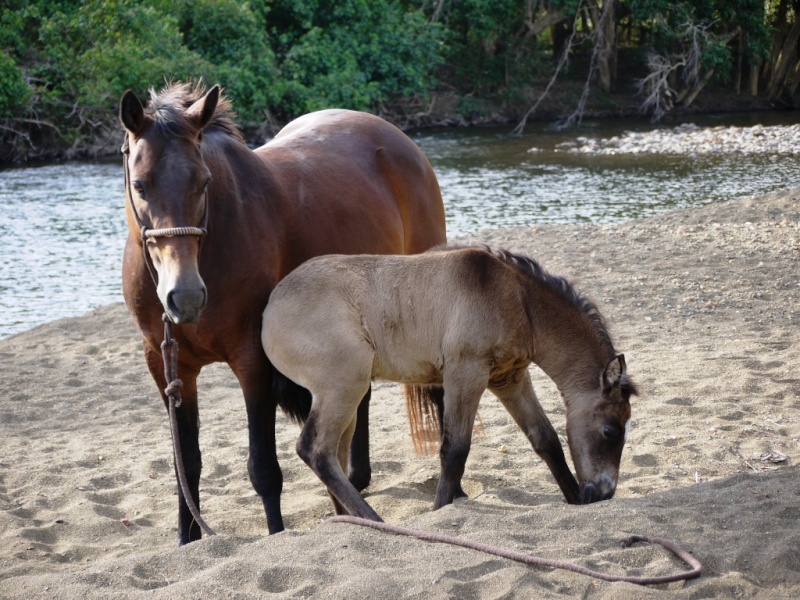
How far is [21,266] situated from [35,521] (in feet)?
25.1

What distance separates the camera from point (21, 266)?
37.3 feet

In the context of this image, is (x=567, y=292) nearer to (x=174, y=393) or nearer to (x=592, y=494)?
(x=592, y=494)

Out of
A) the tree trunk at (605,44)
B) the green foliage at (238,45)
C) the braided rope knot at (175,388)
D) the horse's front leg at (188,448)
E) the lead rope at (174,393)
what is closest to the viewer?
the lead rope at (174,393)

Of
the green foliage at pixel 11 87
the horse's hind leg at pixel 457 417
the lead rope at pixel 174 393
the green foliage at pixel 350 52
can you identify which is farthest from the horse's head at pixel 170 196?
the green foliage at pixel 350 52

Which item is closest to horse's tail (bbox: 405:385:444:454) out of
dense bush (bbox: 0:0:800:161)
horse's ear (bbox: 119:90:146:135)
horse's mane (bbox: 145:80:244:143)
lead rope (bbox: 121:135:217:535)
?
lead rope (bbox: 121:135:217:535)

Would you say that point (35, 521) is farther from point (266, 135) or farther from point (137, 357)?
point (266, 135)

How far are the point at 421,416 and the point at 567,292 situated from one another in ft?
3.83

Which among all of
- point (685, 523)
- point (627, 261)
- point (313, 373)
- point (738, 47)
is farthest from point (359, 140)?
point (738, 47)

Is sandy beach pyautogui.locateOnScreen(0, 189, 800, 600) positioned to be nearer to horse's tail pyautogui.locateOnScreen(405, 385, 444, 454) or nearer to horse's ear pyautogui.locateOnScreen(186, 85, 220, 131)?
horse's tail pyautogui.locateOnScreen(405, 385, 444, 454)

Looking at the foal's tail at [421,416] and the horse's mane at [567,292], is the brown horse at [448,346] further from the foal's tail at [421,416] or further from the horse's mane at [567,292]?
the foal's tail at [421,416]

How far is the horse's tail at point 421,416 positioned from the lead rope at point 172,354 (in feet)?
4.37

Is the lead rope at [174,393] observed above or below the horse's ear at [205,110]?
below

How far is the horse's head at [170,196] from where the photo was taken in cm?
335

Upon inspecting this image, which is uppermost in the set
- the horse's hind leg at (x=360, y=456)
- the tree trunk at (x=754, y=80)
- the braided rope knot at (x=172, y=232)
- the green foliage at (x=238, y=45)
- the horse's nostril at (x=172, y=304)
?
the green foliage at (x=238, y=45)
